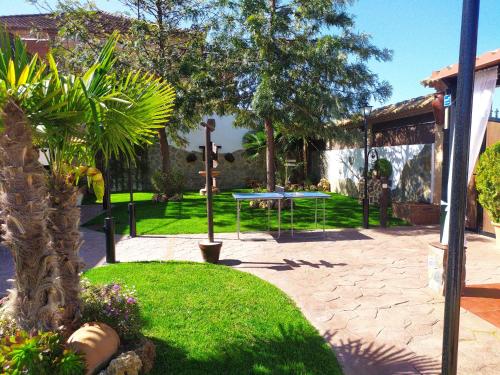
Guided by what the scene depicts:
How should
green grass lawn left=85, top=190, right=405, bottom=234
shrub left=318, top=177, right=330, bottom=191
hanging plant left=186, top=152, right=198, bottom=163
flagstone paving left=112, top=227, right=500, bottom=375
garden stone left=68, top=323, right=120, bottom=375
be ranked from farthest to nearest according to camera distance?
hanging plant left=186, top=152, right=198, bottom=163 < shrub left=318, top=177, right=330, bottom=191 < green grass lawn left=85, top=190, right=405, bottom=234 < flagstone paving left=112, top=227, right=500, bottom=375 < garden stone left=68, top=323, right=120, bottom=375

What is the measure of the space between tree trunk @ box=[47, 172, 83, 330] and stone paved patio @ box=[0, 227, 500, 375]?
2.67 metres

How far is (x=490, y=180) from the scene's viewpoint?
319 inches

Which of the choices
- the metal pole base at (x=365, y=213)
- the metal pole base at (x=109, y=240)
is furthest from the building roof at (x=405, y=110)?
the metal pole base at (x=109, y=240)

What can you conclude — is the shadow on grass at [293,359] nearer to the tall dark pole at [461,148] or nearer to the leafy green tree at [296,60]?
the tall dark pole at [461,148]

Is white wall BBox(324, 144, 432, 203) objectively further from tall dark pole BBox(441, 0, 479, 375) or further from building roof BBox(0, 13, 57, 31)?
building roof BBox(0, 13, 57, 31)

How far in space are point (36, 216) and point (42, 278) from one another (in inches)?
19.9

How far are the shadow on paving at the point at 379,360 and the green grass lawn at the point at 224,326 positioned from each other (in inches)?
6.6

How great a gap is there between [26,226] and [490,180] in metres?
8.63

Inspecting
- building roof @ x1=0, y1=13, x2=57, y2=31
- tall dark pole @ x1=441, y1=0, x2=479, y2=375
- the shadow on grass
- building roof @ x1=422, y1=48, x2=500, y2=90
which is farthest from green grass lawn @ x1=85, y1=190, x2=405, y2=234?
building roof @ x1=0, y1=13, x2=57, y2=31

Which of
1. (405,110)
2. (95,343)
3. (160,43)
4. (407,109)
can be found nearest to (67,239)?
(95,343)

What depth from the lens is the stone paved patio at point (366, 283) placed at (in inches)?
154

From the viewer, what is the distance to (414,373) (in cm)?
358

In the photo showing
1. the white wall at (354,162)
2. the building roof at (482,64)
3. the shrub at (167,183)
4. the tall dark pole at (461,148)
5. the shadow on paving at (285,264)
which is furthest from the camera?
the shrub at (167,183)

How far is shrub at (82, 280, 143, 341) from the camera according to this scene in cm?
363
